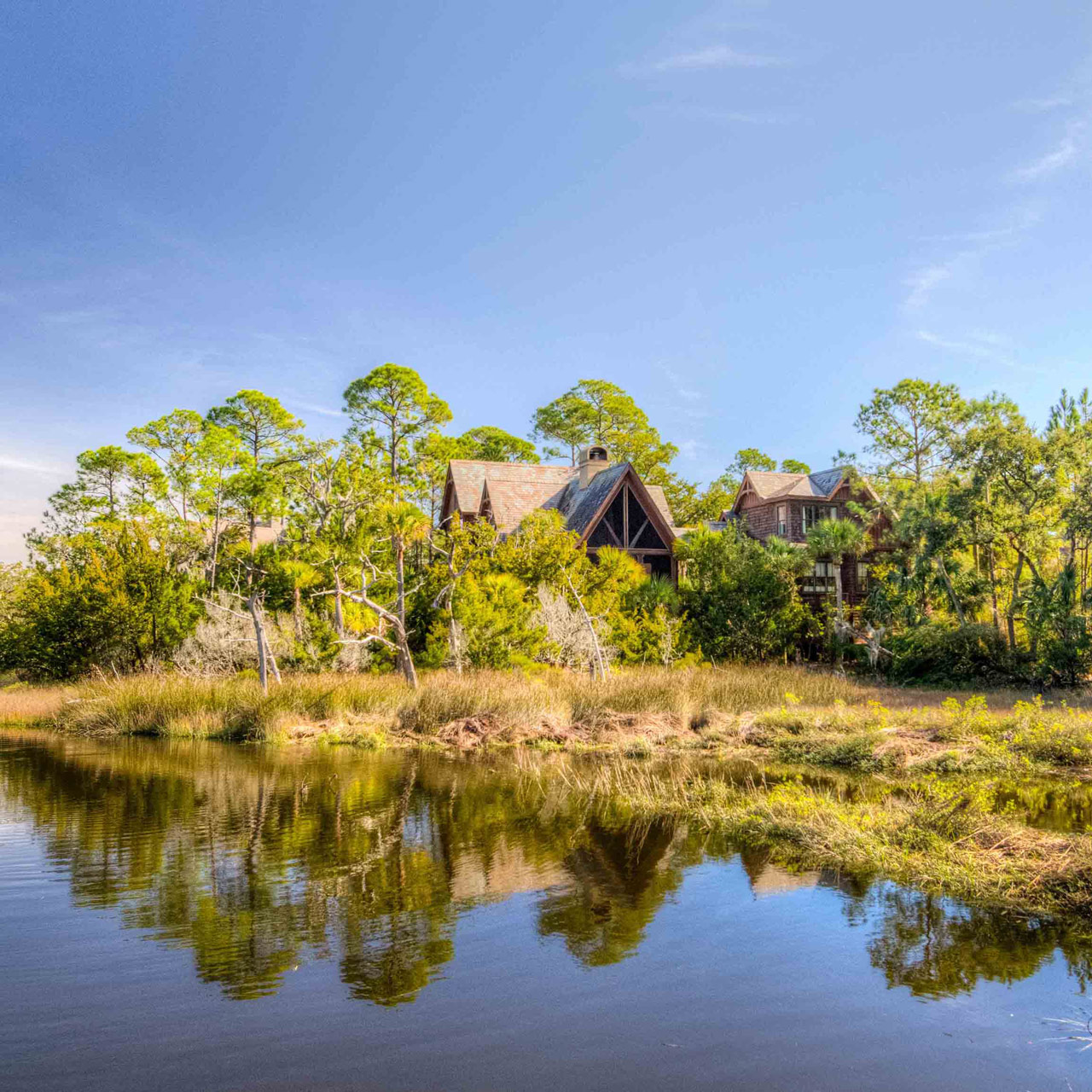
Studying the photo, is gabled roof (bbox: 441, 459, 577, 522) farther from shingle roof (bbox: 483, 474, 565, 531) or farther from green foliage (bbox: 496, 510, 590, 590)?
green foliage (bbox: 496, 510, 590, 590)

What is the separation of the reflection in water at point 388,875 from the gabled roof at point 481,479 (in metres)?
22.6

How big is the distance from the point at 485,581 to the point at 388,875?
62.0 ft

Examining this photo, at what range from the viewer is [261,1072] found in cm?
575

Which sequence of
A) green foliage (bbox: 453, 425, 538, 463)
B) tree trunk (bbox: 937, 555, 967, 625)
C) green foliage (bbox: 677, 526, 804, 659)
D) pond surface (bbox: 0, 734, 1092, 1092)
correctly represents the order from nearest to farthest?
pond surface (bbox: 0, 734, 1092, 1092)
tree trunk (bbox: 937, 555, 967, 625)
green foliage (bbox: 677, 526, 804, 659)
green foliage (bbox: 453, 425, 538, 463)

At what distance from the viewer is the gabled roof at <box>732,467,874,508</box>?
38.7m

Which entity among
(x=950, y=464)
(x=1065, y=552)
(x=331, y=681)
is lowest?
(x=331, y=681)

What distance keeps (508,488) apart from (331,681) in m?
16.0

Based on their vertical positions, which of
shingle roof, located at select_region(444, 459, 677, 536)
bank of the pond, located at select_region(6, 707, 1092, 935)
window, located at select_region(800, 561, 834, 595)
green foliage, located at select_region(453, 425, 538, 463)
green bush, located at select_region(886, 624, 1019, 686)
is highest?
green foliage, located at select_region(453, 425, 538, 463)

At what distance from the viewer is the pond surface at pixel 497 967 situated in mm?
5926

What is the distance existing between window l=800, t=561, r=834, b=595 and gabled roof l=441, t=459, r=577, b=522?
11753 millimetres

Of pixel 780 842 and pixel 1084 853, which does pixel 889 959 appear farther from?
pixel 780 842

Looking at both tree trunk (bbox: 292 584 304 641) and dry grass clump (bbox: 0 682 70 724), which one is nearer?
dry grass clump (bbox: 0 682 70 724)

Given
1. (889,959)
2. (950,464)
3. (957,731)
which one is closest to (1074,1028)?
(889,959)

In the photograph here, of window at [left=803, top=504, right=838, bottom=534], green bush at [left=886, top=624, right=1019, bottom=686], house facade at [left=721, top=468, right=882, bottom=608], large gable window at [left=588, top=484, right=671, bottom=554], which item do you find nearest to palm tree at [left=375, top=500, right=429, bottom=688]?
large gable window at [left=588, top=484, right=671, bottom=554]
